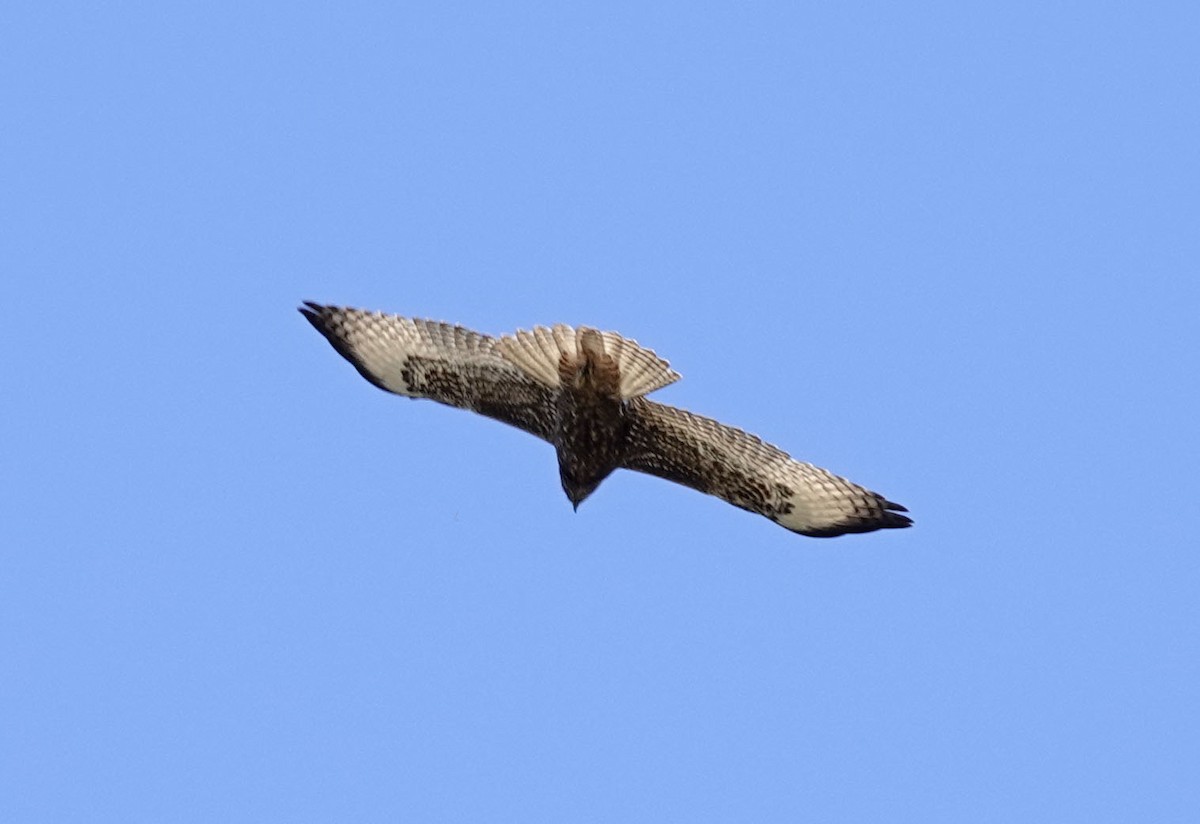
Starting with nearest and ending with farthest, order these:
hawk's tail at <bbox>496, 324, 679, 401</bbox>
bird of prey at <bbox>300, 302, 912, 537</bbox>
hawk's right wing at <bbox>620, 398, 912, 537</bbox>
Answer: hawk's tail at <bbox>496, 324, 679, 401</bbox>, bird of prey at <bbox>300, 302, 912, 537</bbox>, hawk's right wing at <bbox>620, 398, 912, 537</bbox>

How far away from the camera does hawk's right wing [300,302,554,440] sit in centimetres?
1388

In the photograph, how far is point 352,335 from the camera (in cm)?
1441

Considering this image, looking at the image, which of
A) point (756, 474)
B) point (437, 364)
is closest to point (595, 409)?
point (756, 474)

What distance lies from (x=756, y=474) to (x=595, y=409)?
3.62 ft

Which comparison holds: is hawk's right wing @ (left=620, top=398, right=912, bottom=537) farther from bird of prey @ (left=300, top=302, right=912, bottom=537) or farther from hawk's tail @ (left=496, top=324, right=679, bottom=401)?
hawk's tail @ (left=496, top=324, right=679, bottom=401)

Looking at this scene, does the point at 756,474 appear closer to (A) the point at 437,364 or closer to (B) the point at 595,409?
(B) the point at 595,409

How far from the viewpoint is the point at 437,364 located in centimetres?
1413

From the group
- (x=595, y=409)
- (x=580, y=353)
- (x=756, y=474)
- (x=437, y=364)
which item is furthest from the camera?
(x=437, y=364)

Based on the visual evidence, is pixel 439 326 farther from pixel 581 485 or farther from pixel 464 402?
pixel 581 485

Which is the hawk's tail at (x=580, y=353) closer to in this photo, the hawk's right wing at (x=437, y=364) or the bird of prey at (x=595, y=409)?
the bird of prey at (x=595, y=409)

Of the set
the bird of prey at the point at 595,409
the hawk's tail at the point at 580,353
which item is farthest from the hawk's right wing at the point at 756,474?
the hawk's tail at the point at 580,353

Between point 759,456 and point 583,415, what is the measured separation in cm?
111

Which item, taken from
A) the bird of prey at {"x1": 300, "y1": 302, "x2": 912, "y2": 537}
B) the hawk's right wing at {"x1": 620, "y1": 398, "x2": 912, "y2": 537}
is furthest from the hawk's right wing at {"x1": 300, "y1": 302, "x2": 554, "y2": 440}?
the hawk's right wing at {"x1": 620, "y1": 398, "x2": 912, "y2": 537}

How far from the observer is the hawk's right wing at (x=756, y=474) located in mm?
13461
